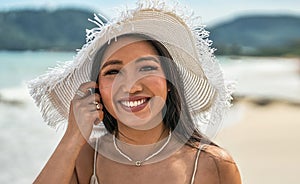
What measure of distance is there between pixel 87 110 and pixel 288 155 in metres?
5.00

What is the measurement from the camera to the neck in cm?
200

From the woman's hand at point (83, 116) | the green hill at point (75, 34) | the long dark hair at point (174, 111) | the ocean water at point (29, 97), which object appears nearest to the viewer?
the woman's hand at point (83, 116)

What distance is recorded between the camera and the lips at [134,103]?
1883 millimetres

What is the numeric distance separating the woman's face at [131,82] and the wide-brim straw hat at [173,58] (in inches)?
1.9

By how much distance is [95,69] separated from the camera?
2.00 meters

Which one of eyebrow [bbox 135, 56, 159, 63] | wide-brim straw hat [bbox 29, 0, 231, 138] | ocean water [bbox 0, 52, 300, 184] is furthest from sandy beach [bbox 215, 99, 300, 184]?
eyebrow [bbox 135, 56, 159, 63]

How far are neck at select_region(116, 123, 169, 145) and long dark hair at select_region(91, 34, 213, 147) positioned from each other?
0.11 ft

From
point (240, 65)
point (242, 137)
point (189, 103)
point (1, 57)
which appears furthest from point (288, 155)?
point (1, 57)

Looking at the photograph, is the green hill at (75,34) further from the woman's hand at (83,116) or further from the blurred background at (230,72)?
the woman's hand at (83,116)

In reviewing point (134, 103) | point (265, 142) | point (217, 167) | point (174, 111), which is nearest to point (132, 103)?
point (134, 103)

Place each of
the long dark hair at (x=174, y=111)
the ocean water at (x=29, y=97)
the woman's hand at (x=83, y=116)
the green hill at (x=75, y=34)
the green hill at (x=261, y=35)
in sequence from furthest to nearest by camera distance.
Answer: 1. the green hill at (x=261, y=35)
2. the green hill at (x=75, y=34)
3. the ocean water at (x=29, y=97)
4. the long dark hair at (x=174, y=111)
5. the woman's hand at (x=83, y=116)

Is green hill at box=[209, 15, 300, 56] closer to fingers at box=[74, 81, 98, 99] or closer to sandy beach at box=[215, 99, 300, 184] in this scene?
sandy beach at box=[215, 99, 300, 184]

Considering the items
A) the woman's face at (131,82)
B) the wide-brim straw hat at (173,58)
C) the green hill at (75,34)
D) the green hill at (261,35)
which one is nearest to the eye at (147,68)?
the woman's face at (131,82)

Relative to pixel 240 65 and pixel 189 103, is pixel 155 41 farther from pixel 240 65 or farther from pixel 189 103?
pixel 240 65
